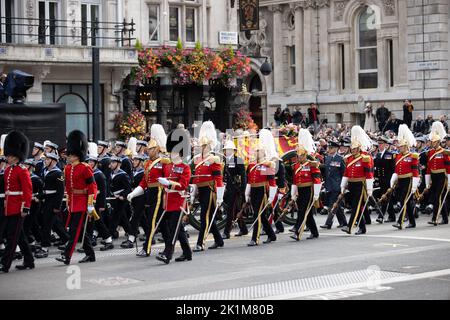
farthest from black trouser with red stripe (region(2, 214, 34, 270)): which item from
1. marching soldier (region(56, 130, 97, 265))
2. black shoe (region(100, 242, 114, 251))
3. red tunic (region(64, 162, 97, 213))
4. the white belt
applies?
black shoe (region(100, 242, 114, 251))

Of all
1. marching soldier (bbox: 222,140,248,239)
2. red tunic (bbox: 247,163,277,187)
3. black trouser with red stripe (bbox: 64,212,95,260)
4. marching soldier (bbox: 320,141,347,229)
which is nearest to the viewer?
black trouser with red stripe (bbox: 64,212,95,260)

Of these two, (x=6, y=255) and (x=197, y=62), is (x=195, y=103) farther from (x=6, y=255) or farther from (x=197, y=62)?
(x=6, y=255)

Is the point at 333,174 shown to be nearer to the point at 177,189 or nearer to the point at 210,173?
the point at 210,173

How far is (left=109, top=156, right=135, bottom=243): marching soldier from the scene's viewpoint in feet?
61.3

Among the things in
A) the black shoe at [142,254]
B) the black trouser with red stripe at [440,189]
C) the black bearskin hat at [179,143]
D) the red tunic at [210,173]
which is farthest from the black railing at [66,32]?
the black shoe at [142,254]

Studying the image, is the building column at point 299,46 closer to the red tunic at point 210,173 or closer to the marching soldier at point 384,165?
the marching soldier at point 384,165

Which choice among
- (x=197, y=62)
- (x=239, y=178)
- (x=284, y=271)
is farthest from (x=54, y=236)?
(x=197, y=62)

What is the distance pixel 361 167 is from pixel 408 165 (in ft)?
4.28

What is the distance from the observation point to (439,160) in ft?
69.2

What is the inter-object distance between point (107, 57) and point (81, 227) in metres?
13.3

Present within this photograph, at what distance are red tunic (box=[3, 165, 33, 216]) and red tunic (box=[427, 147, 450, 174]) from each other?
30.4ft

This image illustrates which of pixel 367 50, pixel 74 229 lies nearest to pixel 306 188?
pixel 74 229

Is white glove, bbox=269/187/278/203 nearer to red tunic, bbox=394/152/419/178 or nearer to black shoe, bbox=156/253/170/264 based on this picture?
black shoe, bbox=156/253/170/264

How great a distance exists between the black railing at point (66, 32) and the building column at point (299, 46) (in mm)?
16620
